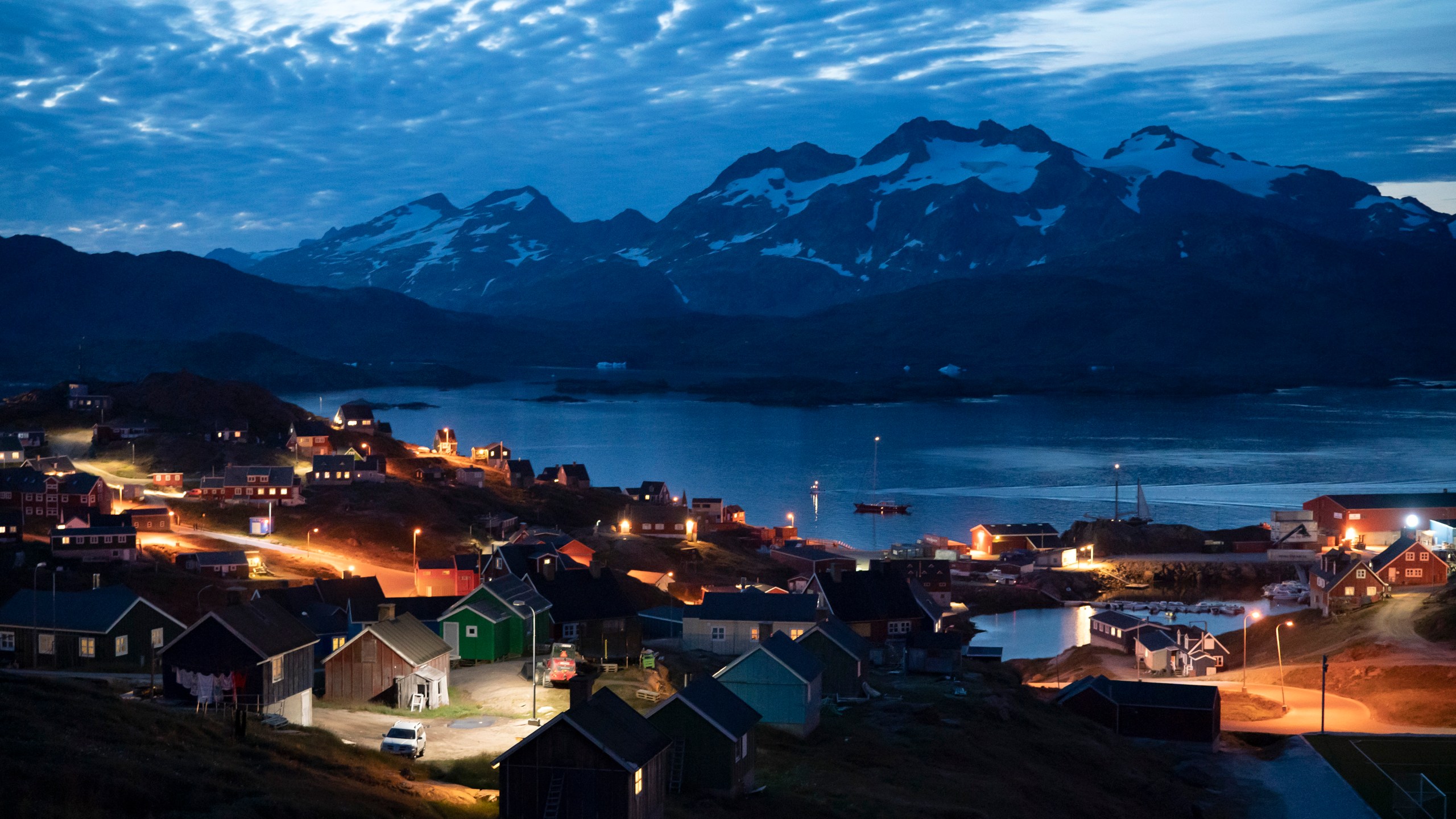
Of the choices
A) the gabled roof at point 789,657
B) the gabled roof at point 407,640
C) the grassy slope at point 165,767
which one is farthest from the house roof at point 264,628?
the gabled roof at point 789,657

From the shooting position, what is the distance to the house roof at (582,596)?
3278 cm

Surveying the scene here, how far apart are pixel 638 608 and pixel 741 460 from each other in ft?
273

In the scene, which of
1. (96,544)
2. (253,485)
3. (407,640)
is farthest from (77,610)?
(253,485)

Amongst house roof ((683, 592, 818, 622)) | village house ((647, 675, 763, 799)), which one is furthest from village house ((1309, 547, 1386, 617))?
village house ((647, 675, 763, 799))

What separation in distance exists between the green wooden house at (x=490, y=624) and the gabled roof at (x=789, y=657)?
5.74 metres

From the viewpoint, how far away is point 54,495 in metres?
51.8

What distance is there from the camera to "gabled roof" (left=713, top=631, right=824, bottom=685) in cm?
2509

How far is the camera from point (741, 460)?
119875 mm

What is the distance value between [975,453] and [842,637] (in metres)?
99.8

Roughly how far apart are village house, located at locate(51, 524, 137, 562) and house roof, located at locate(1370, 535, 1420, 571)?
4368 cm

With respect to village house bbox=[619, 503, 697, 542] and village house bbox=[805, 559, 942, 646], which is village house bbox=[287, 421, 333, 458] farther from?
village house bbox=[805, 559, 942, 646]

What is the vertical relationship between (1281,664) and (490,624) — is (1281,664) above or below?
below

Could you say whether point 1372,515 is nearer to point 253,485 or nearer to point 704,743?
point 253,485

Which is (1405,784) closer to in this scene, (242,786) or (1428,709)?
(1428,709)
